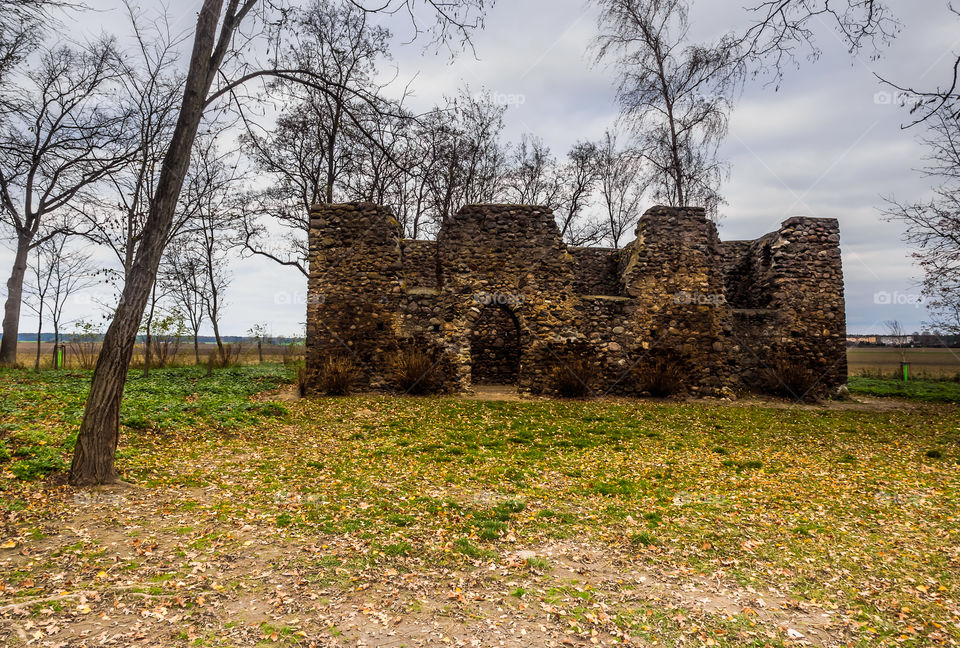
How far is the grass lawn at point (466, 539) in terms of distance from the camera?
3186mm

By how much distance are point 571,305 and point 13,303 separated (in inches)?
780

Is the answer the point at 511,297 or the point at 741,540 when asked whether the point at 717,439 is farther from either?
the point at 511,297

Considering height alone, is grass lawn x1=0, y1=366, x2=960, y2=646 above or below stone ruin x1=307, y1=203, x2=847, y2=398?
below

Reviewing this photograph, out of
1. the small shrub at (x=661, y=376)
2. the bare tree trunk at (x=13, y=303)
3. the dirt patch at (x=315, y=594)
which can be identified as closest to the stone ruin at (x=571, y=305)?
the small shrub at (x=661, y=376)

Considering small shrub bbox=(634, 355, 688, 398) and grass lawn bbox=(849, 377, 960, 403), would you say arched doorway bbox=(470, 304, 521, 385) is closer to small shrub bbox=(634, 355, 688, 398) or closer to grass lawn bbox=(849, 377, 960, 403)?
small shrub bbox=(634, 355, 688, 398)

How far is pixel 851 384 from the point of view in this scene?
19781mm

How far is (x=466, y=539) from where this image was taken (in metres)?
4.46

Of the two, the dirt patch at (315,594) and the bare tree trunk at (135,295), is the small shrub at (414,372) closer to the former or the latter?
the bare tree trunk at (135,295)

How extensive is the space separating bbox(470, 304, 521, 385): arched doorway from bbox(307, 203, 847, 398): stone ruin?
8.94 ft

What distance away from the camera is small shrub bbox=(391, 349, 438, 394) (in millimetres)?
12820

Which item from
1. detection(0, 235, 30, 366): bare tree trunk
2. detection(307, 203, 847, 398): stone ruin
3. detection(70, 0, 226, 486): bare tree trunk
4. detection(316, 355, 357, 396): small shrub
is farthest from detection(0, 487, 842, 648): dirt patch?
detection(0, 235, 30, 366): bare tree trunk

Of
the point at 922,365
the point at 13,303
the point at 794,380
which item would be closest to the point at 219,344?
the point at 13,303

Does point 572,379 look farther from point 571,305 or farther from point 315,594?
point 315,594

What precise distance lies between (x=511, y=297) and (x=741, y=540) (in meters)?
9.71
